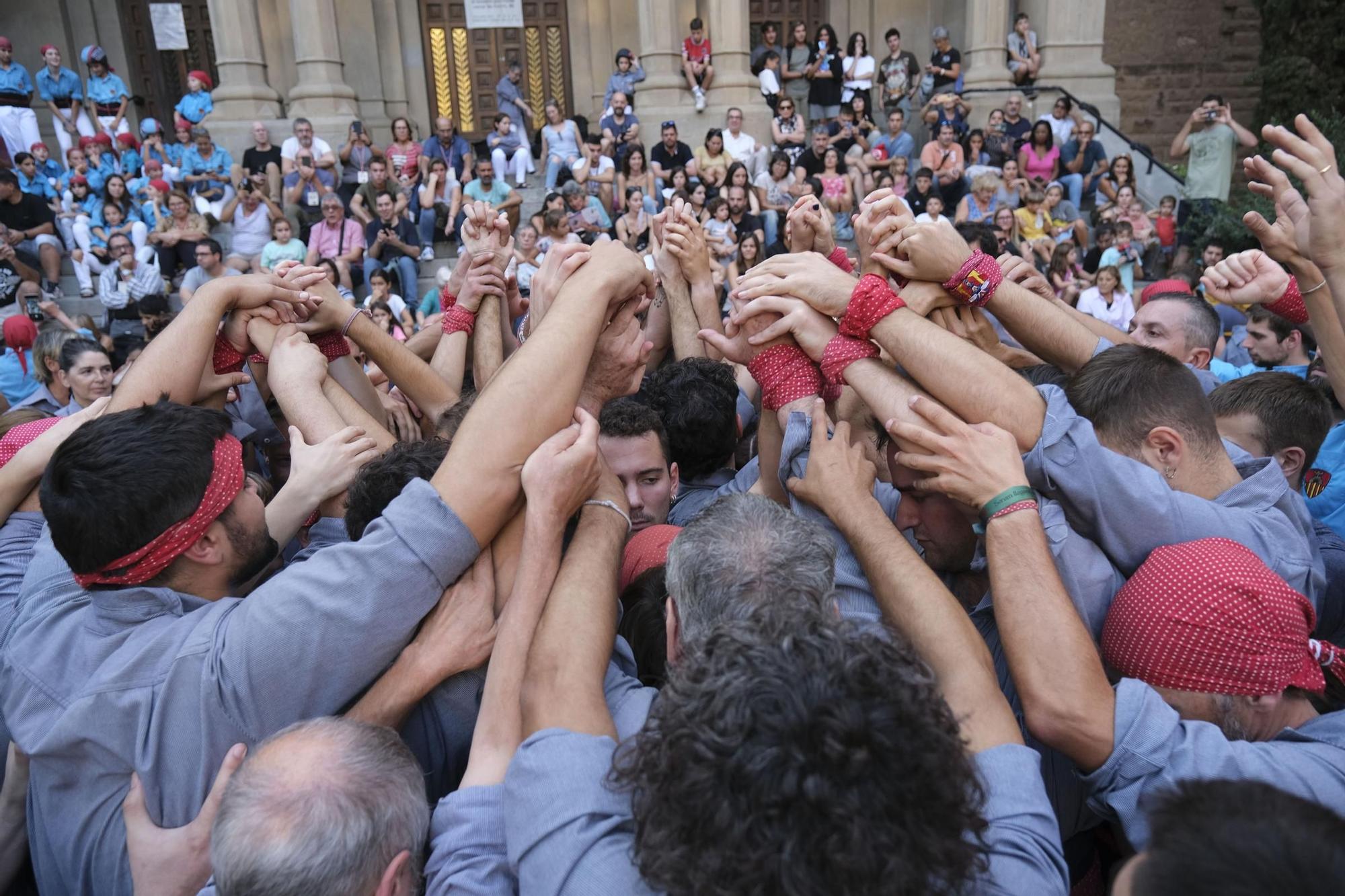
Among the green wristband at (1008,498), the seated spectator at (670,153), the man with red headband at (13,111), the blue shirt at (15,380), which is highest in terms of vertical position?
the man with red headband at (13,111)

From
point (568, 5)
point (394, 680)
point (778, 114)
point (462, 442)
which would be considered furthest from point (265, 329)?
point (568, 5)

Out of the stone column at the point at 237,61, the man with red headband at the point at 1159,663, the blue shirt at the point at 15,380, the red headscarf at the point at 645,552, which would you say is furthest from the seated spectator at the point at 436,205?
the man with red headband at the point at 1159,663

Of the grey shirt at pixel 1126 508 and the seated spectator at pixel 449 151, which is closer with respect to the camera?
the grey shirt at pixel 1126 508

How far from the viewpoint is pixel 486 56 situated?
15531mm

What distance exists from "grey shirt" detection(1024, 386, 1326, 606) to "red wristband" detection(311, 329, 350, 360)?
2.18m

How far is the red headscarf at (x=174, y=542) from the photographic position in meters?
1.68

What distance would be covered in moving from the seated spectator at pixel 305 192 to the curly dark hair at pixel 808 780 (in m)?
12.1

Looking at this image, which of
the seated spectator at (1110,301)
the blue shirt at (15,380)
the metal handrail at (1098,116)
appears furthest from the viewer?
the metal handrail at (1098,116)

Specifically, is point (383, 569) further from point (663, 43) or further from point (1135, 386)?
point (663, 43)

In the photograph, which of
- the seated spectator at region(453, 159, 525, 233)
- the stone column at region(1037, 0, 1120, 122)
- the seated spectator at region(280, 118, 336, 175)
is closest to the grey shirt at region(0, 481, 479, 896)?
the seated spectator at region(453, 159, 525, 233)

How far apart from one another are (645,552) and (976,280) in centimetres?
105

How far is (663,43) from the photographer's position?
13.1 metres

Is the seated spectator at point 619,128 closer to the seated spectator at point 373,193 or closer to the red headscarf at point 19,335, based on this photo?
the seated spectator at point 373,193

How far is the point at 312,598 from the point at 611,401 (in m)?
1.36
